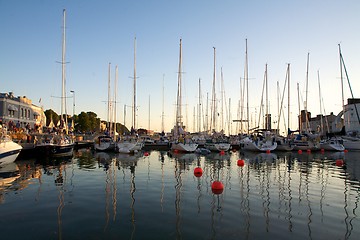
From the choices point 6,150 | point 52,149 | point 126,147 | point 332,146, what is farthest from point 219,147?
A: point 6,150

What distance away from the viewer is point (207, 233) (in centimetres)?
922

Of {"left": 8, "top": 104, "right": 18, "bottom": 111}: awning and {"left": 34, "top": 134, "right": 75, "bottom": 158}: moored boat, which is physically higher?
{"left": 8, "top": 104, "right": 18, "bottom": 111}: awning

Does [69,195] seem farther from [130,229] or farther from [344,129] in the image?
[344,129]

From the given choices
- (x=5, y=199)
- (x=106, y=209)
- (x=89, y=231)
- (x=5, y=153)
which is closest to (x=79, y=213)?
(x=106, y=209)

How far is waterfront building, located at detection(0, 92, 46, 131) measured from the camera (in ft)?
182

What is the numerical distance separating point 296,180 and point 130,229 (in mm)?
15188

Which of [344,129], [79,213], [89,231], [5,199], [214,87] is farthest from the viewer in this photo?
[344,129]

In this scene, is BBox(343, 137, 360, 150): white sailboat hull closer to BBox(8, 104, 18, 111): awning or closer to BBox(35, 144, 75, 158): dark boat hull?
BBox(35, 144, 75, 158): dark boat hull

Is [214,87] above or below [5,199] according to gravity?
above

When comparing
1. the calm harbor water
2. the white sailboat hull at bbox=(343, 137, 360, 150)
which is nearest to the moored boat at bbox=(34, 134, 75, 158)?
the calm harbor water

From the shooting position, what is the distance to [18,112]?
2450 inches


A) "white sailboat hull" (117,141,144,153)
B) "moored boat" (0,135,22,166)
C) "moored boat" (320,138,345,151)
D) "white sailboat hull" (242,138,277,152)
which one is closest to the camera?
"moored boat" (0,135,22,166)

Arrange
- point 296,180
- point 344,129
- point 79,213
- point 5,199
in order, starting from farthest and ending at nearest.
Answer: point 344,129, point 296,180, point 5,199, point 79,213

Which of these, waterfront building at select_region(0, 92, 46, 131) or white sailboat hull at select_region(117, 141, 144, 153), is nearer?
white sailboat hull at select_region(117, 141, 144, 153)
